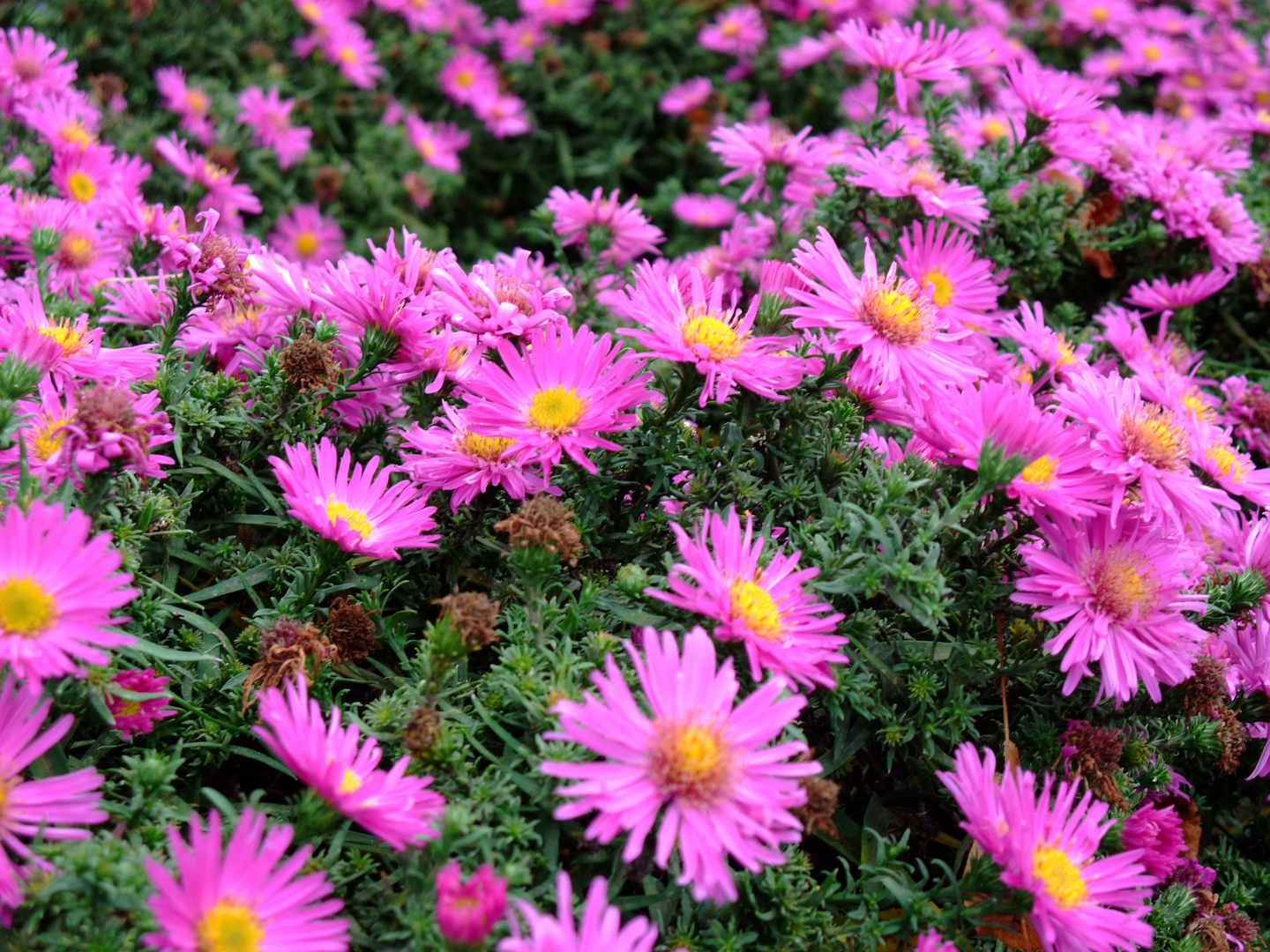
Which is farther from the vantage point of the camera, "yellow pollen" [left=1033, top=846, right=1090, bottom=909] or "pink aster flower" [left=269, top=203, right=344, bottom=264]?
"pink aster flower" [left=269, top=203, right=344, bottom=264]

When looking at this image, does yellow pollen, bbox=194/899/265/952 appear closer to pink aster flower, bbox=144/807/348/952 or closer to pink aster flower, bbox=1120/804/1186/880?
pink aster flower, bbox=144/807/348/952

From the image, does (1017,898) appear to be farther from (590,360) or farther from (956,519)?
(590,360)

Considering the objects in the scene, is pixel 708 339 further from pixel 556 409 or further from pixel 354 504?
pixel 354 504

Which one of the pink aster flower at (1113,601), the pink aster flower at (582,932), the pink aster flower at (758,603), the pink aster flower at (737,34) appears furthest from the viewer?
the pink aster flower at (737,34)

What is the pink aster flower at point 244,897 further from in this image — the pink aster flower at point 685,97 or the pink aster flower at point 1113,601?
the pink aster flower at point 685,97

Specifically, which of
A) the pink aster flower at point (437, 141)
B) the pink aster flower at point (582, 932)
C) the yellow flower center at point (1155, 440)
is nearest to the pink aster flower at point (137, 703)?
the pink aster flower at point (582, 932)

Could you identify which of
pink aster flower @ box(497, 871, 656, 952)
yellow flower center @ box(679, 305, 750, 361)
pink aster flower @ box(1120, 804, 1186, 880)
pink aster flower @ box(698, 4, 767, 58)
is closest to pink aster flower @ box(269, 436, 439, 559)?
yellow flower center @ box(679, 305, 750, 361)
